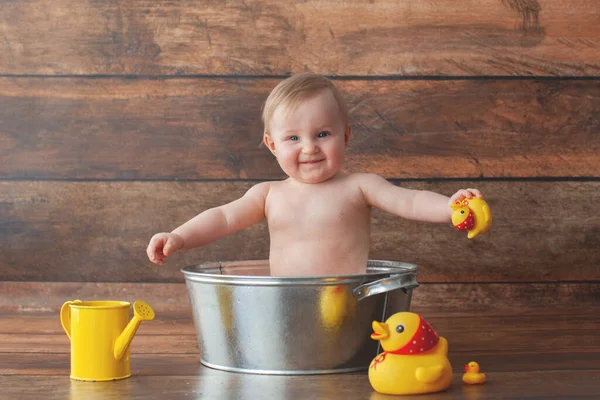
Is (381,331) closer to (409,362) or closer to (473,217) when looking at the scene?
(409,362)

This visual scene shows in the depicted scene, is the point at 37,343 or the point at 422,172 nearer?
the point at 37,343

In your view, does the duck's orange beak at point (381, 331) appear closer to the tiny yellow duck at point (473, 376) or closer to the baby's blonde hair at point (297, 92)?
the tiny yellow duck at point (473, 376)

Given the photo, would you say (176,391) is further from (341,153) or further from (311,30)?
(311,30)

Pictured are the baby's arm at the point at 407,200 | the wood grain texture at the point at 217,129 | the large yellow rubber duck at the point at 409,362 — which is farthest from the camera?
the wood grain texture at the point at 217,129

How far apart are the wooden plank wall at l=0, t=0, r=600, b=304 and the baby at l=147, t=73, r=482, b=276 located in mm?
413

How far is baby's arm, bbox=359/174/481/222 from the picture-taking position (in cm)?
103

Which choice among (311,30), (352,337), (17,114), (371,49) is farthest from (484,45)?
(17,114)

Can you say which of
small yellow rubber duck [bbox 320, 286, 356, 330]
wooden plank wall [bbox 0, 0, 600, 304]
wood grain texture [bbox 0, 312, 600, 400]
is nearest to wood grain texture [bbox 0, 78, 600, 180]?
wooden plank wall [bbox 0, 0, 600, 304]

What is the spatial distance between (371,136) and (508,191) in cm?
28

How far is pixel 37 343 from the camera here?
120cm

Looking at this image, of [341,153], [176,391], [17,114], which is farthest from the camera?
[17,114]

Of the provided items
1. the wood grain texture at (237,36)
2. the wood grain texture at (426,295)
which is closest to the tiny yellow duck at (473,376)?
the wood grain texture at (426,295)

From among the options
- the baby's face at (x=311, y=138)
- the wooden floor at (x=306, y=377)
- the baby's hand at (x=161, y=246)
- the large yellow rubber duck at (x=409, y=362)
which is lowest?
the wooden floor at (x=306, y=377)

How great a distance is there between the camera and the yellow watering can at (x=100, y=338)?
948mm
